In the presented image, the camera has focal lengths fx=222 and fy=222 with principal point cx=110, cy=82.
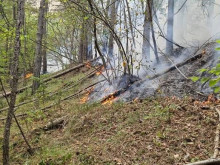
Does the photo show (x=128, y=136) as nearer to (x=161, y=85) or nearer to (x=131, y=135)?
(x=131, y=135)

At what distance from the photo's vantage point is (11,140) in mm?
6559

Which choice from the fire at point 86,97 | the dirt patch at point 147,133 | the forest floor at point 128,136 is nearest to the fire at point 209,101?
the forest floor at point 128,136

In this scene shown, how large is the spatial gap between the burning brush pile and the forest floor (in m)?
0.79

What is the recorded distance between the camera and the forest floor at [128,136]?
4324 mm

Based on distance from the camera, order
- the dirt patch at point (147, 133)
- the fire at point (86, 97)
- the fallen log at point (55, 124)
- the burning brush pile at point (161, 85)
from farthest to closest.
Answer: the fire at point (86, 97), the burning brush pile at point (161, 85), the fallen log at point (55, 124), the dirt patch at point (147, 133)

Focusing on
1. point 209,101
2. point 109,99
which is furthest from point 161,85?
point 209,101

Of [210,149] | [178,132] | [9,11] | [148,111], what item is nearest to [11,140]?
[148,111]

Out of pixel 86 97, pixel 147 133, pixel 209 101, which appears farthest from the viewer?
pixel 86 97

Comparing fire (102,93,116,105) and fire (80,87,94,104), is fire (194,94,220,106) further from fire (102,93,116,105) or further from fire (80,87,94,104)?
fire (80,87,94,104)

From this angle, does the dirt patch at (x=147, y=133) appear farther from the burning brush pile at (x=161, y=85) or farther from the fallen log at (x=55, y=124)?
the burning brush pile at (x=161, y=85)

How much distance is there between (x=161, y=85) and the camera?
27.3 ft

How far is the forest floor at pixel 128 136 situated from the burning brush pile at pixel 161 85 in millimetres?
794

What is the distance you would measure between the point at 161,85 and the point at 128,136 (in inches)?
145

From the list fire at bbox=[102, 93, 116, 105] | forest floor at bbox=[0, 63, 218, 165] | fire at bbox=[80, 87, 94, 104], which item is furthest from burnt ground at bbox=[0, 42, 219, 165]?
fire at bbox=[80, 87, 94, 104]
